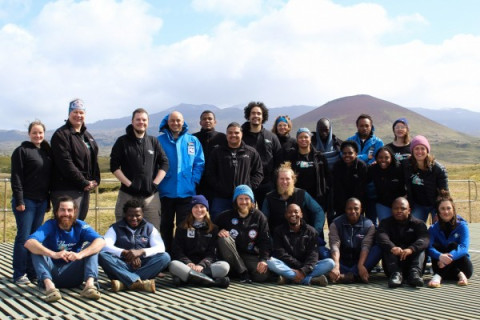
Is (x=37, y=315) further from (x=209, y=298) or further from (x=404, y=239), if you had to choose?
(x=404, y=239)

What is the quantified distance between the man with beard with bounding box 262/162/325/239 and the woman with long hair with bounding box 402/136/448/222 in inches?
50.3

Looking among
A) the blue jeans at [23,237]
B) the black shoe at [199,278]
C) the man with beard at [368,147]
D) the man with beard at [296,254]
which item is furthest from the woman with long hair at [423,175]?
the blue jeans at [23,237]

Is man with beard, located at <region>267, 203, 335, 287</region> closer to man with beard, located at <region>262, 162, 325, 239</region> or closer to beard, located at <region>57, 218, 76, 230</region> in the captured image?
man with beard, located at <region>262, 162, 325, 239</region>

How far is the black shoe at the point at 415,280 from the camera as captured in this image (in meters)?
6.70

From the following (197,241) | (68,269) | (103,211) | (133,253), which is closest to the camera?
(68,269)

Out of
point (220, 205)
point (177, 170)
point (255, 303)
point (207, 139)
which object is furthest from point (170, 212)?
point (255, 303)

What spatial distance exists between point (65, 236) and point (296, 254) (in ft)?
9.31

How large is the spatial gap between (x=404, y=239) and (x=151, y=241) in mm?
3249

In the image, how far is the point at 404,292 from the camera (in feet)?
21.1

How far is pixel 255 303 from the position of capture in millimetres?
5676

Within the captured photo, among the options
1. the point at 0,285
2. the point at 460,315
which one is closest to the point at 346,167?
the point at 460,315

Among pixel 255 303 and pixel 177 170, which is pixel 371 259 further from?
pixel 177 170

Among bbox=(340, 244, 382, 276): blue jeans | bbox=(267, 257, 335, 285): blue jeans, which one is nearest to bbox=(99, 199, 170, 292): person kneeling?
bbox=(267, 257, 335, 285): blue jeans

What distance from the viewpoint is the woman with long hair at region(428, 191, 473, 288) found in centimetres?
705
